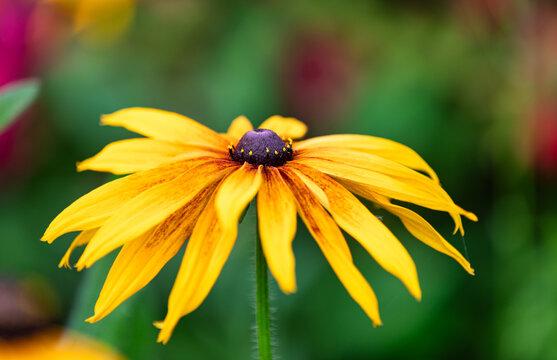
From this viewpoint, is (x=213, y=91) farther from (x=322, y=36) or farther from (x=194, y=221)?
(x=194, y=221)

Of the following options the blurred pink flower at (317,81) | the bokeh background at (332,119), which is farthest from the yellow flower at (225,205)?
the blurred pink flower at (317,81)

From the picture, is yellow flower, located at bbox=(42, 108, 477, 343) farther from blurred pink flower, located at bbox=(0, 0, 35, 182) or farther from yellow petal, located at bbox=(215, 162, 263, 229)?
blurred pink flower, located at bbox=(0, 0, 35, 182)

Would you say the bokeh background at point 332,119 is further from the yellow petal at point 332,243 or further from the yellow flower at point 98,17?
the yellow petal at point 332,243

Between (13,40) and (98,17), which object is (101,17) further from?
(13,40)

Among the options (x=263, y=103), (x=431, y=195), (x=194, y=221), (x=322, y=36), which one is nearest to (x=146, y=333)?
(x=194, y=221)

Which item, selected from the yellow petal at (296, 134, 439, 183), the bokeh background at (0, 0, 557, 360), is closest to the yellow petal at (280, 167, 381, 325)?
the yellow petal at (296, 134, 439, 183)

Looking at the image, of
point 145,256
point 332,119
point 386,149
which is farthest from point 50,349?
point 332,119
